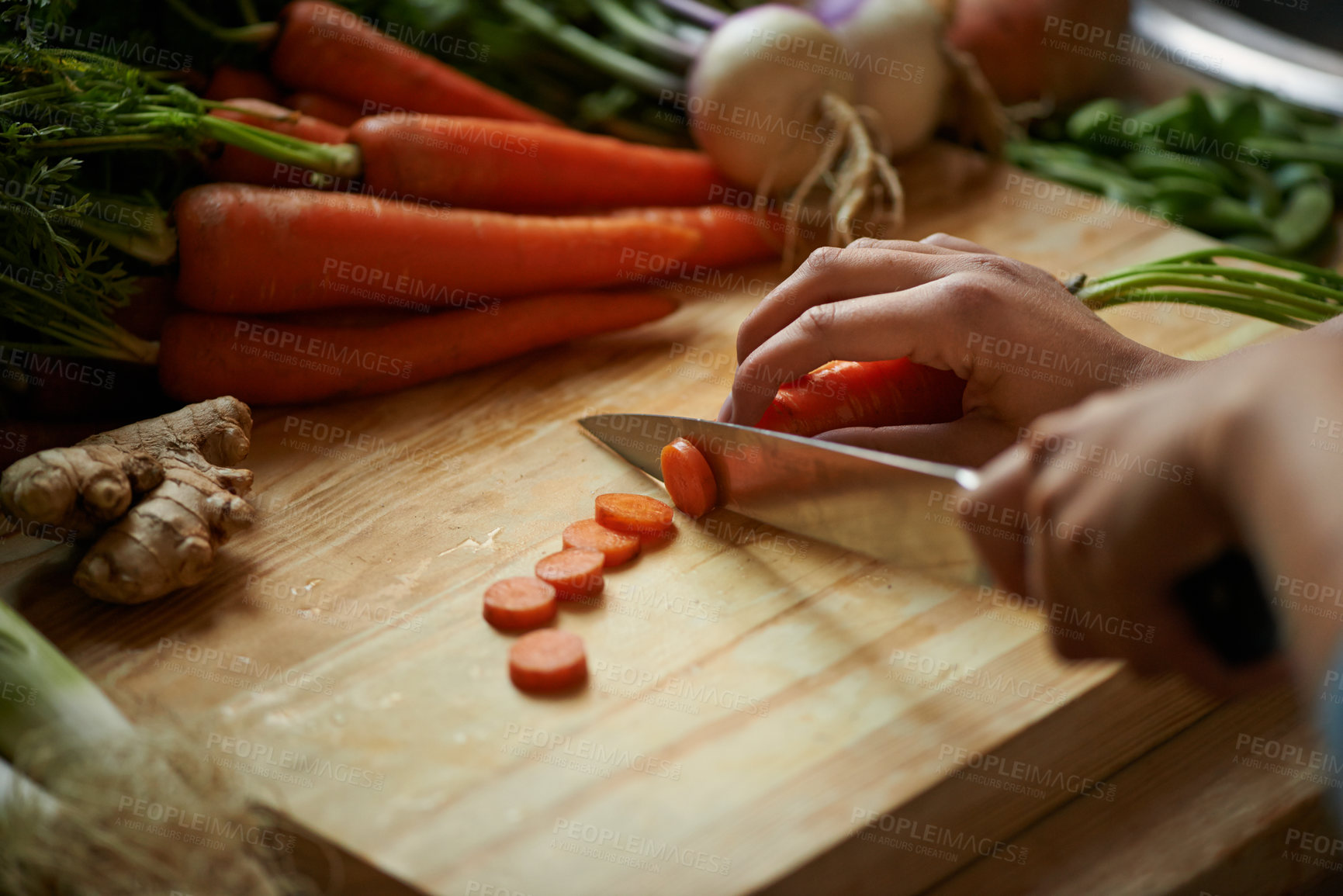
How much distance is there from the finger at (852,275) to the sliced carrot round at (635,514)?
1.08 ft

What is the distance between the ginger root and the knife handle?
1.17m

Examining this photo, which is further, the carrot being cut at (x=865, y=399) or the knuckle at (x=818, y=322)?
the carrot being cut at (x=865, y=399)

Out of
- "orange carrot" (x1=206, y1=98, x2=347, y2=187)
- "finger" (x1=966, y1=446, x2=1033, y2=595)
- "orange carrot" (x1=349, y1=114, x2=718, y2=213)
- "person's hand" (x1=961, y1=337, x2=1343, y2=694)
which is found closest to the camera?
"person's hand" (x1=961, y1=337, x2=1343, y2=694)

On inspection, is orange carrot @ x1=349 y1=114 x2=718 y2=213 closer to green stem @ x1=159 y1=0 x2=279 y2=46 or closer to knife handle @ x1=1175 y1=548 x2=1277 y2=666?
green stem @ x1=159 y1=0 x2=279 y2=46

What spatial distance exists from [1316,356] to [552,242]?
4.91 ft

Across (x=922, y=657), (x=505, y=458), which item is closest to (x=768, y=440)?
(x=922, y=657)

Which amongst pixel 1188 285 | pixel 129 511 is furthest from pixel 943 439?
pixel 129 511

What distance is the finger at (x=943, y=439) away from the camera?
149 centimetres

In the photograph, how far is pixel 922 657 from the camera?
1.30 m

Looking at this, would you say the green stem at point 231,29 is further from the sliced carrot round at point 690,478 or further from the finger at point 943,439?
the finger at point 943,439

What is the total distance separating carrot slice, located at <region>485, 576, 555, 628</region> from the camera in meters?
1.35

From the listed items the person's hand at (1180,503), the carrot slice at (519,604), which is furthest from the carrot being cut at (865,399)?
the person's hand at (1180,503)

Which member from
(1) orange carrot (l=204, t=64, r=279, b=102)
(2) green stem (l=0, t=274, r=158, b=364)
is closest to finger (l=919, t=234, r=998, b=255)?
(2) green stem (l=0, t=274, r=158, b=364)

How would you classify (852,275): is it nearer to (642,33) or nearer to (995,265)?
(995,265)
